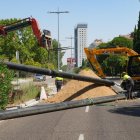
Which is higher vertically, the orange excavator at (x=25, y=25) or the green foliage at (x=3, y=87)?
the orange excavator at (x=25, y=25)

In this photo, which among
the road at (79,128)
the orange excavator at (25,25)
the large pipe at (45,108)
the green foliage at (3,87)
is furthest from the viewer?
the orange excavator at (25,25)

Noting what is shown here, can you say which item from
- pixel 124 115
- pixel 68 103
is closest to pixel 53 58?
pixel 124 115

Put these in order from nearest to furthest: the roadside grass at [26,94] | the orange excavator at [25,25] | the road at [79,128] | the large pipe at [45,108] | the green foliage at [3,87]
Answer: the large pipe at [45,108] → the green foliage at [3,87] → the road at [79,128] → the orange excavator at [25,25] → the roadside grass at [26,94]

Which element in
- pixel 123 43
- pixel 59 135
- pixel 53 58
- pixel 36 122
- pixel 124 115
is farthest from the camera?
pixel 53 58

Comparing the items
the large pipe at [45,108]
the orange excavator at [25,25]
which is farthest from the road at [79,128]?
the large pipe at [45,108]

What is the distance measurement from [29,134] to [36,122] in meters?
3.77

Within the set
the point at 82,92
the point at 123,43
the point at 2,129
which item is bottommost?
the point at 2,129

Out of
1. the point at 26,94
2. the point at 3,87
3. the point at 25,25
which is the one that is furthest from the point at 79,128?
the point at 26,94

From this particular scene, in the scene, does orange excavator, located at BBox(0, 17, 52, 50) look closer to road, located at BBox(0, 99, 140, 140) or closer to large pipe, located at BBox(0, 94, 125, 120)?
road, located at BBox(0, 99, 140, 140)

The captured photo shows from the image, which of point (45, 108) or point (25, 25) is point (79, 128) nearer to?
point (25, 25)

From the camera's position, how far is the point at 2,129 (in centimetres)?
1497

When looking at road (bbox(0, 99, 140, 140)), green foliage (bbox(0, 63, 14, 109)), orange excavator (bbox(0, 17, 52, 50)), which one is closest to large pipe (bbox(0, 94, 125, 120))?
green foliage (bbox(0, 63, 14, 109))

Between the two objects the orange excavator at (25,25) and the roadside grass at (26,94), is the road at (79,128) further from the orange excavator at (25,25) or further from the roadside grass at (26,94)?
the roadside grass at (26,94)

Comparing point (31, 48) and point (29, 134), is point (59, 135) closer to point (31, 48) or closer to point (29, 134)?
point (29, 134)
